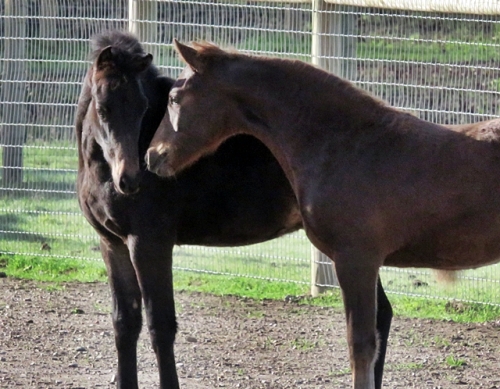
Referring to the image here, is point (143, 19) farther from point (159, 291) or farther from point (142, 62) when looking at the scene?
point (159, 291)

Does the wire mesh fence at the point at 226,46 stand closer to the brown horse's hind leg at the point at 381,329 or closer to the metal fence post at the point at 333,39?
the metal fence post at the point at 333,39

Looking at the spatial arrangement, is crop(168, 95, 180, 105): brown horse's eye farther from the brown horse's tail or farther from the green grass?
the green grass

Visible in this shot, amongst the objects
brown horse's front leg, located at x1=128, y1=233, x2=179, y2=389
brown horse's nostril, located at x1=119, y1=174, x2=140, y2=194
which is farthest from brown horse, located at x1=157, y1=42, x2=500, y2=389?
brown horse's front leg, located at x1=128, y1=233, x2=179, y2=389

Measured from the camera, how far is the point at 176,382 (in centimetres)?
468

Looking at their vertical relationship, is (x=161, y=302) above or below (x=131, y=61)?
below

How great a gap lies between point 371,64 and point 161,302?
106 inches

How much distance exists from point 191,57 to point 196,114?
0.25 metres

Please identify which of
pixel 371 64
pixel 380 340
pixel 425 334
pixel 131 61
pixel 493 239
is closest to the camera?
pixel 493 239

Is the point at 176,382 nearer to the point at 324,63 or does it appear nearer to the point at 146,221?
the point at 146,221

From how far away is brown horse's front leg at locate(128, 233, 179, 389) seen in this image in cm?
457

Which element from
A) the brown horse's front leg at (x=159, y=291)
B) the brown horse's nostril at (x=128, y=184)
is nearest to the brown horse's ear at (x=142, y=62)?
the brown horse's nostril at (x=128, y=184)

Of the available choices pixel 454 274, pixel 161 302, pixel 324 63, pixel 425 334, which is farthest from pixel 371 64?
pixel 161 302

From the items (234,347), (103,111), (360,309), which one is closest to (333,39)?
(234,347)

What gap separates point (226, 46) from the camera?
6.94 m
